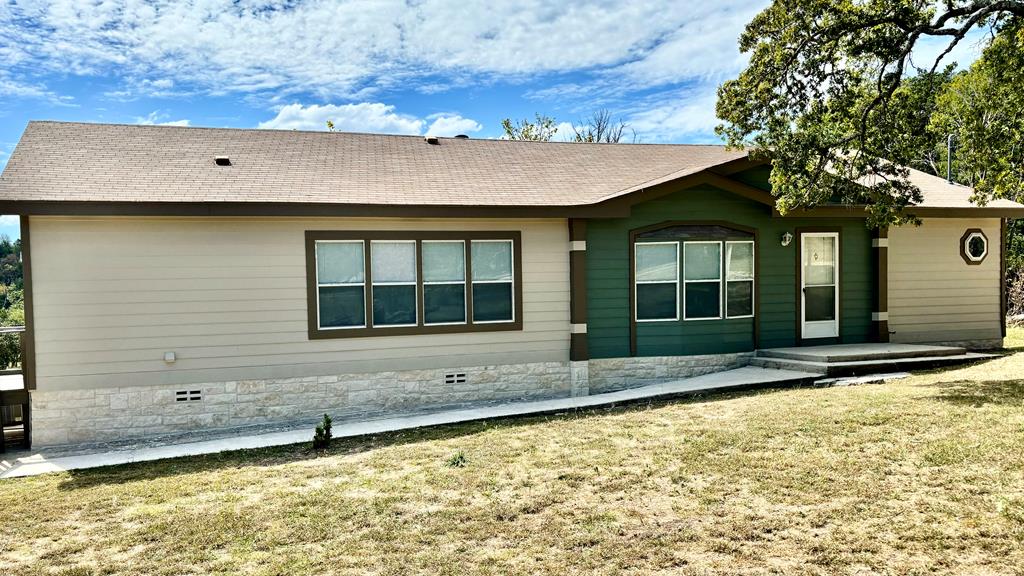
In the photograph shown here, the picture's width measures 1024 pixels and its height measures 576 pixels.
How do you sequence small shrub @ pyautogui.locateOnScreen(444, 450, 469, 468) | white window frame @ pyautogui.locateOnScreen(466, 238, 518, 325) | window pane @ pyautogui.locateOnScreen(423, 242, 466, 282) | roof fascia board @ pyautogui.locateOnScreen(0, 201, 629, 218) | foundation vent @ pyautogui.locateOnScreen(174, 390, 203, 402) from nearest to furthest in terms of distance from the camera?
small shrub @ pyautogui.locateOnScreen(444, 450, 469, 468)
roof fascia board @ pyautogui.locateOnScreen(0, 201, 629, 218)
foundation vent @ pyautogui.locateOnScreen(174, 390, 203, 402)
window pane @ pyautogui.locateOnScreen(423, 242, 466, 282)
white window frame @ pyautogui.locateOnScreen(466, 238, 518, 325)

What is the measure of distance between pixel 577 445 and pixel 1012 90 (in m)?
10.1

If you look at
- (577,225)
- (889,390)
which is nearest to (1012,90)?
(889,390)

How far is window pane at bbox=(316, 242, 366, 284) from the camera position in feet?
32.1

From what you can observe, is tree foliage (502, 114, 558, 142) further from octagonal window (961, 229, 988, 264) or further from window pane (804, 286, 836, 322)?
window pane (804, 286, 836, 322)

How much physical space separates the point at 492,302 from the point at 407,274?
4.50 ft

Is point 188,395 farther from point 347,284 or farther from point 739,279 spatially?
point 739,279

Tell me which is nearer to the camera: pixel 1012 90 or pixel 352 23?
pixel 1012 90

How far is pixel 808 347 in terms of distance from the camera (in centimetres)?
1177

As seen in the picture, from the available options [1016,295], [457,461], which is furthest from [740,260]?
[1016,295]

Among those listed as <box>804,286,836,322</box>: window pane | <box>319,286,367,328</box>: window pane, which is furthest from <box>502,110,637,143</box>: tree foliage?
<box>319,286,367,328</box>: window pane

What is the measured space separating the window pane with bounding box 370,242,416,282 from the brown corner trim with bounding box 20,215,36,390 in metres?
4.26

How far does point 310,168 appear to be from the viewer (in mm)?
10992

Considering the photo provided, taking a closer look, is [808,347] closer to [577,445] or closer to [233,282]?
[577,445]

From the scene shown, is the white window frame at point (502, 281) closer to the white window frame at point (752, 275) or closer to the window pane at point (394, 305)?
the window pane at point (394, 305)
